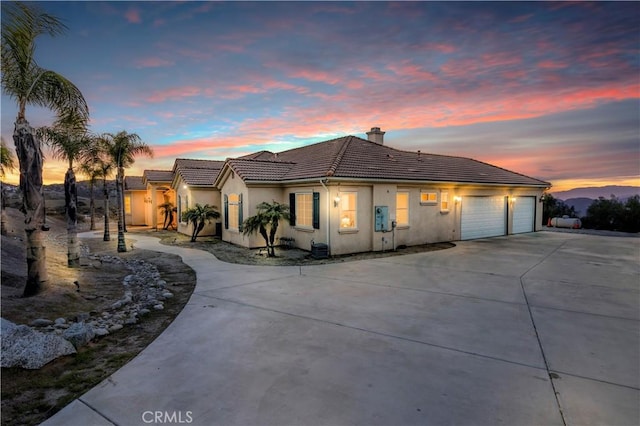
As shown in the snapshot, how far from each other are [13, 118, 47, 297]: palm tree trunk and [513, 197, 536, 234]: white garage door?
73.1 feet

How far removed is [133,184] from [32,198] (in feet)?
74.1

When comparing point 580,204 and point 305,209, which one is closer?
point 305,209

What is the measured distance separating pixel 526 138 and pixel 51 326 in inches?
913

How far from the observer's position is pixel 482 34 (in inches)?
431

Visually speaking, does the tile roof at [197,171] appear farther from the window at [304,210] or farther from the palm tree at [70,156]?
the window at [304,210]

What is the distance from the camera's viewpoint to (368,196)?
526 inches

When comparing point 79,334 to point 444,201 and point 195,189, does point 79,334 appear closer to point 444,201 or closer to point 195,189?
point 195,189

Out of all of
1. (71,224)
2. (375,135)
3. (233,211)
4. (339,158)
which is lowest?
(71,224)

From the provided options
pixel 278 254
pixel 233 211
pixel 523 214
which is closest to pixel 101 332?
pixel 278 254

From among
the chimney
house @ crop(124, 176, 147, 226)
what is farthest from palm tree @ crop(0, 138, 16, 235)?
the chimney

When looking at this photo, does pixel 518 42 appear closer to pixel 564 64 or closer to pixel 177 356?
pixel 564 64

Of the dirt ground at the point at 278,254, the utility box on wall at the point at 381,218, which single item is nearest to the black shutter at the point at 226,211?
the dirt ground at the point at 278,254

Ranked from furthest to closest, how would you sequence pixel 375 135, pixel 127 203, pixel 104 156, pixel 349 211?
pixel 127 203 → pixel 375 135 → pixel 104 156 → pixel 349 211

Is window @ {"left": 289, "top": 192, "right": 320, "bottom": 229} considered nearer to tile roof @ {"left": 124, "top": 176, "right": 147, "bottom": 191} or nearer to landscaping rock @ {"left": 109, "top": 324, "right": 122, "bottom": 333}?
landscaping rock @ {"left": 109, "top": 324, "right": 122, "bottom": 333}
